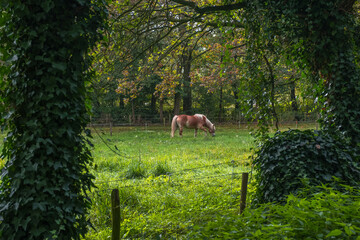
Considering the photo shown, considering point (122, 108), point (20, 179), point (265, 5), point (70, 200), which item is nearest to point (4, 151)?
point (20, 179)

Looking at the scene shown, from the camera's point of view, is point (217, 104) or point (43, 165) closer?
point (43, 165)

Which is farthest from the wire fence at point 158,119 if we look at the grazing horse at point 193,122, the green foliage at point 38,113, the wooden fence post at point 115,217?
the green foliage at point 38,113

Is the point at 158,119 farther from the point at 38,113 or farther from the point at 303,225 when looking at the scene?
the point at 303,225

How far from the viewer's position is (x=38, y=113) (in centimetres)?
277

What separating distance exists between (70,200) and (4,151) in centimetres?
75

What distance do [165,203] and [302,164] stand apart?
2.62 m

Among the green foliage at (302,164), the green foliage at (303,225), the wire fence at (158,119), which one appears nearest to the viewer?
the green foliage at (303,225)

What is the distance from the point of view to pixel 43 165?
2.76 metres

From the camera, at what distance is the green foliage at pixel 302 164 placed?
3.83 metres

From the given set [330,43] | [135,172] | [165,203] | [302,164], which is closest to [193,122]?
[135,172]

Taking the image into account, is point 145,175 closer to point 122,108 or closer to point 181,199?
point 181,199

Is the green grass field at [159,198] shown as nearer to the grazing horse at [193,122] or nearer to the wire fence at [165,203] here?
the wire fence at [165,203]

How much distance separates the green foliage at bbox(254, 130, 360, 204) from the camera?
383cm

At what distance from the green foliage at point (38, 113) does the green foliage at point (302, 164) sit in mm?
2520
